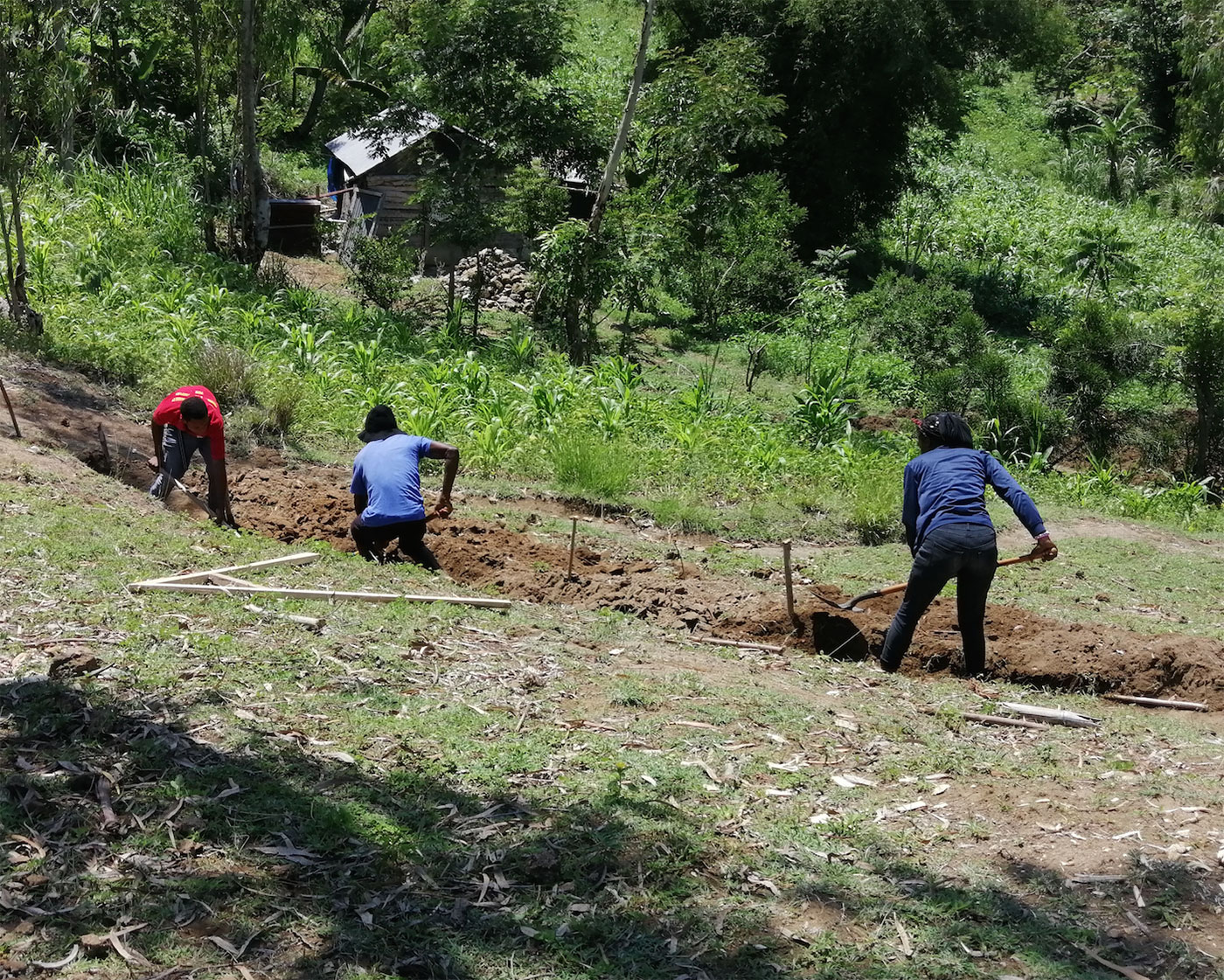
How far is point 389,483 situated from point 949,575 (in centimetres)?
372

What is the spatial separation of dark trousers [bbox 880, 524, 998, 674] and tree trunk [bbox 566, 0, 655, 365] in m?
10.9

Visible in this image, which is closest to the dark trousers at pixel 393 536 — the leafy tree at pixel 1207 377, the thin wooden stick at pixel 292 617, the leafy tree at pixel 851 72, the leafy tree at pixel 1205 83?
the thin wooden stick at pixel 292 617

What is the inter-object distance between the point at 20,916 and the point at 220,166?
65.2 feet

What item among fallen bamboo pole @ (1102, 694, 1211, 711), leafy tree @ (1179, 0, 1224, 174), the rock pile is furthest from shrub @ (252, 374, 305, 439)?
leafy tree @ (1179, 0, 1224, 174)

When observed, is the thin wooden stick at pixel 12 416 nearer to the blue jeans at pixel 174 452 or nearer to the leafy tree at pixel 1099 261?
the blue jeans at pixel 174 452

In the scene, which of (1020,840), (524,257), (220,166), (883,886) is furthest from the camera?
(524,257)

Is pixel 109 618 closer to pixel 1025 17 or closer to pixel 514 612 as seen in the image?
pixel 514 612

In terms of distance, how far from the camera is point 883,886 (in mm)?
4398

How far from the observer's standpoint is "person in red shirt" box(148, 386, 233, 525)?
8922 mm

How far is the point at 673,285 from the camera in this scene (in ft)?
76.9

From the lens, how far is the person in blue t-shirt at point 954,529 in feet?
23.5

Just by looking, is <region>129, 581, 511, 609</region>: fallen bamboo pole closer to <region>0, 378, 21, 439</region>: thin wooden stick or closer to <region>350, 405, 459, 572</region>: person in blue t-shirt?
<region>350, 405, 459, 572</region>: person in blue t-shirt

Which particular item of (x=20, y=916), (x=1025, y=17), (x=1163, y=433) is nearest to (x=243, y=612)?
(x=20, y=916)

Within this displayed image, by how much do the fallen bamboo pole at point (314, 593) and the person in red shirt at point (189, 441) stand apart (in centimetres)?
221
